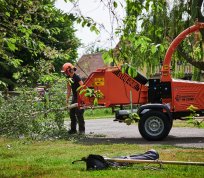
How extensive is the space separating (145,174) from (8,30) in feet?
11.6

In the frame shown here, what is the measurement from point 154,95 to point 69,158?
4.64 m

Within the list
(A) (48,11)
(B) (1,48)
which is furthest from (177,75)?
(B) (1,48)

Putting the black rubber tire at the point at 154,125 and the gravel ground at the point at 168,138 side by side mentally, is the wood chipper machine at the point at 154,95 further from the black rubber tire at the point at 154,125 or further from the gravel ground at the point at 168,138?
the gravel ground at the point at 168,138

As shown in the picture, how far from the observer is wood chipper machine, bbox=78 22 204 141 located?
12.5 meters

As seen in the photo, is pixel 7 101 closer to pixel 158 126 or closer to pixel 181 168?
pixel 158 126

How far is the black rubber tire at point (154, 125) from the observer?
1246cm

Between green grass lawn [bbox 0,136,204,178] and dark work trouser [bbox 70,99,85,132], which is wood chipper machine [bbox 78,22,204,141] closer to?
dark work trouser [bbox 70,99,85,132]

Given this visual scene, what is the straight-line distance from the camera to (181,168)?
7512 mm

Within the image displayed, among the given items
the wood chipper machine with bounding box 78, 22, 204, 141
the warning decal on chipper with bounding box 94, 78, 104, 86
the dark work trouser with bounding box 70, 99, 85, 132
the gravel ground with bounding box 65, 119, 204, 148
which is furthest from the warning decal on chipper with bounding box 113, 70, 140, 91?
the dark work trouser with bounding box 70, 99, 85, 132

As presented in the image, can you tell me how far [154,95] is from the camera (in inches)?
508

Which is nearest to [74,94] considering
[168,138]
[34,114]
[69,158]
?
[34,114]

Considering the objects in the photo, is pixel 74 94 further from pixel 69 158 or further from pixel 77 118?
pixel 69 158

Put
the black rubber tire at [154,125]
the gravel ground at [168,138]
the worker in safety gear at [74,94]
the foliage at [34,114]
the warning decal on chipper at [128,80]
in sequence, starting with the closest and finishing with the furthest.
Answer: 1. the gravel ground at [168,138]
2. the black rubber tire at [154,125]
3. the warning decal on chipper at [128,80]
4. the foliage at [34,114]
5. the worker in safety gear at [74,94]

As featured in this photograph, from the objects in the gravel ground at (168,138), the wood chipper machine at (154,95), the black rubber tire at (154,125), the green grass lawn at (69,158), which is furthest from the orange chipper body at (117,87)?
the green grass lawn at (69,158)
